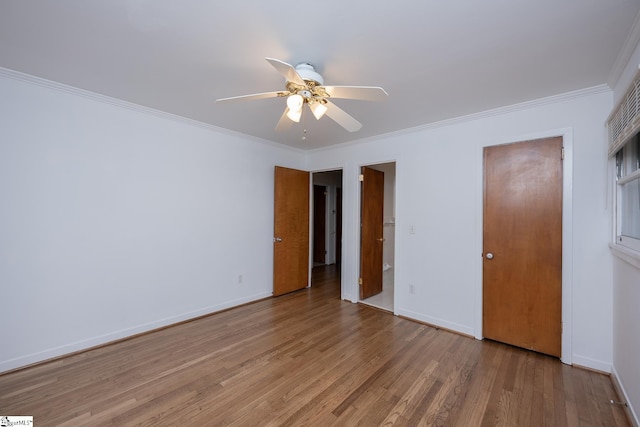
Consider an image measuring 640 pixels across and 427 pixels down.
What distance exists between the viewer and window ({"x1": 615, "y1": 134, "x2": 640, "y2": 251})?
1.81 meters

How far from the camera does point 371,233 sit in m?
4.17

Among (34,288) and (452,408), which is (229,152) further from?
(452,408)

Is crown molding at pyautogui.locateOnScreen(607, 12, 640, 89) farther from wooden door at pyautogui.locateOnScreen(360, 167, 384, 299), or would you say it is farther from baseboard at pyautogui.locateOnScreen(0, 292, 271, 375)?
baseboard at pyautogui.locateOnScreen(0, 292, 271, 375)

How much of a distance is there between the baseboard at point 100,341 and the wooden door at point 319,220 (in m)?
3.56

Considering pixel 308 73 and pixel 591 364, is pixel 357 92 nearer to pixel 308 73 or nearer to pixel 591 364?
pixel 308 73

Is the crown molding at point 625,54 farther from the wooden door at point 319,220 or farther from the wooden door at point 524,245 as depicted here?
the wooden door at point 319,220

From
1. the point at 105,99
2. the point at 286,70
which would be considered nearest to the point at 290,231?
the point at 105,99

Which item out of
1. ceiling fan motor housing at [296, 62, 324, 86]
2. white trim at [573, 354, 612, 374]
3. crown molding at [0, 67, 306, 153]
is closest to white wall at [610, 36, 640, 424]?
white trim at [573, 354, 612, 374]

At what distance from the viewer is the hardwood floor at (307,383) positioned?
175 centimetres

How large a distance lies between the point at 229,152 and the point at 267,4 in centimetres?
246

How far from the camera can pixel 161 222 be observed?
3.04m

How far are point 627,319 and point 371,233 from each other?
270 cm

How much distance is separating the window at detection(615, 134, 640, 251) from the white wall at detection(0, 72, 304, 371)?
12.5ft

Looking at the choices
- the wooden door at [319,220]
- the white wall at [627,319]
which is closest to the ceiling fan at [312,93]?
the white wall at [627,319]
